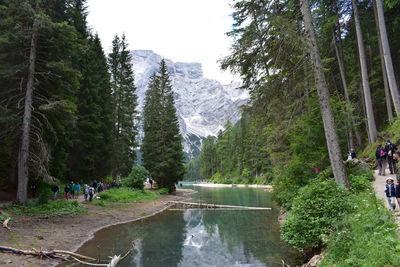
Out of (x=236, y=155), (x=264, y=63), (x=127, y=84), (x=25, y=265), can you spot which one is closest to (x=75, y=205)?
(x=25, y=265)

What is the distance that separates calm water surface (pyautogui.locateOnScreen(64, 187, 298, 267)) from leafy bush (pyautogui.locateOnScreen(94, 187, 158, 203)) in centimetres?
678

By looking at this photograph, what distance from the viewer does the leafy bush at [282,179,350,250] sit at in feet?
25.7

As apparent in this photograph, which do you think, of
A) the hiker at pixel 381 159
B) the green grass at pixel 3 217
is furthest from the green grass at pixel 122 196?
the hiker at pixel 381 159

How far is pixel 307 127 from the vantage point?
521 inches

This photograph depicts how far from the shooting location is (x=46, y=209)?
16.0m

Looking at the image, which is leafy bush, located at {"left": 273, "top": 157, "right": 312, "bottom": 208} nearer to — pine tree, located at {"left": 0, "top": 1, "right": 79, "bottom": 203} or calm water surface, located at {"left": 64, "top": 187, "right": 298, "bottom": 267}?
calm water surface, located at {"left": 64, "top": 187, "right": 298, "bottom": 267}

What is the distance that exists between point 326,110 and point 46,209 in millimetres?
16481

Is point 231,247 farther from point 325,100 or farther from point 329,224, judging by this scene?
point 325,100

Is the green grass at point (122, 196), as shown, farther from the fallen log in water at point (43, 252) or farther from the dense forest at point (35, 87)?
the fallen log in water at point (43, 252)

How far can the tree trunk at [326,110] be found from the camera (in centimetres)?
1006

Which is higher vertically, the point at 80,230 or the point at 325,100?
the point at 325,100

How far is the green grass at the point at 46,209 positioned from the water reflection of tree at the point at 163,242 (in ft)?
17.4

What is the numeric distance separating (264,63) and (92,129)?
22.1m

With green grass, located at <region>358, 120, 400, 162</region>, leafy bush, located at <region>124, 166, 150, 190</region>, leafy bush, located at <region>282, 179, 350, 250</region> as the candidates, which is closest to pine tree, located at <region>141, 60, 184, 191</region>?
leafy bush, located at <region>124, 166, 150, 190</region>
